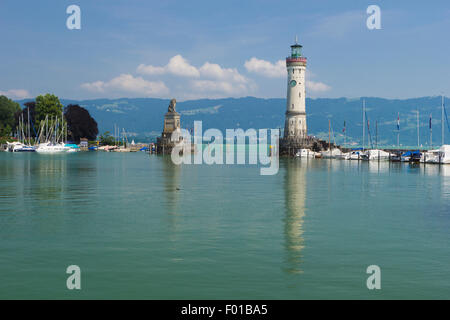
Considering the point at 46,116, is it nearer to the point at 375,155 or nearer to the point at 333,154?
the point at 333,154

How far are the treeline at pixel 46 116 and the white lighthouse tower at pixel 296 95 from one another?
7832cm

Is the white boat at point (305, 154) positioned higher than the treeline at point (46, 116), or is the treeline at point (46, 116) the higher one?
the treeline at point (46, 116)

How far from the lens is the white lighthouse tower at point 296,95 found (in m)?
136

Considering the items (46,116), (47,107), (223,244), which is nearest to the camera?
(223,244)

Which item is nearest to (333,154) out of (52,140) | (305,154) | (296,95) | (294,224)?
(305,154)

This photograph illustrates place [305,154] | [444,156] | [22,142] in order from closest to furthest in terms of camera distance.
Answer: [444,156]
[305,154]
[22,142]

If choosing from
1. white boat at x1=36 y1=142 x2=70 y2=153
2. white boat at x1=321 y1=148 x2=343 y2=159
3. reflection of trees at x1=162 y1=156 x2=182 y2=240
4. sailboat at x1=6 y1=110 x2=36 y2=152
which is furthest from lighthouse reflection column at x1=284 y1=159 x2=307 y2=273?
sailboat at x1=6 y1=110 x2=36 y2=152

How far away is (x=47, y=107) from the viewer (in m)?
172

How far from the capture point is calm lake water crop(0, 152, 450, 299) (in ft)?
57.4

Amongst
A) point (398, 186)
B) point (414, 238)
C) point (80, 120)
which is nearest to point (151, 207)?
point (414, 238)

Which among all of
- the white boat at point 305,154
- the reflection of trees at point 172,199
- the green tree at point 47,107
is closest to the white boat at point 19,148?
the green tree at point 47,107

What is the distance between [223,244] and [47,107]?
161 metres

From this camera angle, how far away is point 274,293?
16.8 m

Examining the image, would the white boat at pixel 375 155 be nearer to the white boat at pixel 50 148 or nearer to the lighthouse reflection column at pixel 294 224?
the lighthouse reflection column at pixel 294 224
